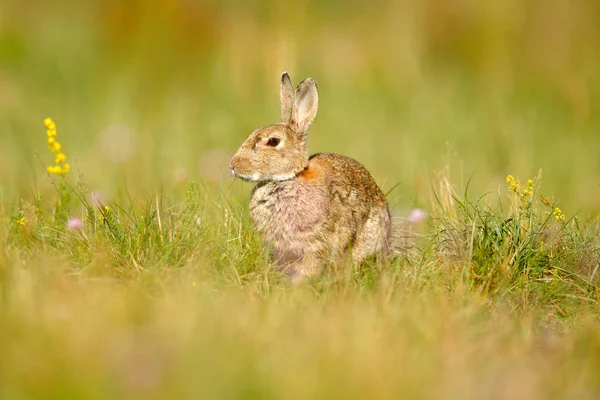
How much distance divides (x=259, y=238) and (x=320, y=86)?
6.44m

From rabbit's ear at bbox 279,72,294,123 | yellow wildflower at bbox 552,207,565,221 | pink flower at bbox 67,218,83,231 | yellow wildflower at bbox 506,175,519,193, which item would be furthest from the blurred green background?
pink flower at bbox 67,218,83,231

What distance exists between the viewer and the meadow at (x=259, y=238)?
10.9 ft

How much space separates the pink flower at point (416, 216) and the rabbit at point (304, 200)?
0.21 m

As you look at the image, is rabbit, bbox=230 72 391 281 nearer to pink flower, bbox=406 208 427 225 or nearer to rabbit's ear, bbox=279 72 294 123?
rabbit's ear, bbox=279 72 294 123

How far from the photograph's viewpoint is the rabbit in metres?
5.44

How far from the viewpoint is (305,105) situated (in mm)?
5906

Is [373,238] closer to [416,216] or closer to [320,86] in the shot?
[416,216]

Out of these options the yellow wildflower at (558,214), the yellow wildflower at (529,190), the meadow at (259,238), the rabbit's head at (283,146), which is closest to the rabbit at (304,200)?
the rabbit's head at (283,146)

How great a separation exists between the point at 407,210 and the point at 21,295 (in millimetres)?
3453

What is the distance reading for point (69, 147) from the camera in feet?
30.2

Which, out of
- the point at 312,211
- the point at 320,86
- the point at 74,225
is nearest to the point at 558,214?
the point at 312,211

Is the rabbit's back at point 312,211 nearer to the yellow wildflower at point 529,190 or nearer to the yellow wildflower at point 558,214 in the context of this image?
the yellow wildflower at point 529,190

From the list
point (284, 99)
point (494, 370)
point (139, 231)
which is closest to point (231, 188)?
point (284, 99)

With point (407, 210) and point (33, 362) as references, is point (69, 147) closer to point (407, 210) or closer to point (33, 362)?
point (407, 210)
